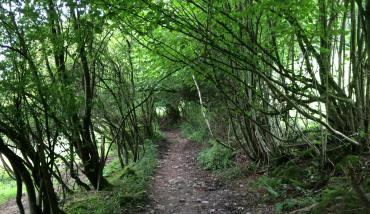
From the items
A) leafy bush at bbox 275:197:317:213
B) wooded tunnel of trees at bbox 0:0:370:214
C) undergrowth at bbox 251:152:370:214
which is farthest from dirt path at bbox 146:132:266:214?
wooded tunnel of trees at bbox 0:0:370:214

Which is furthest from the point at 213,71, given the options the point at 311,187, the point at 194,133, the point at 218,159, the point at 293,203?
the point at 194,133

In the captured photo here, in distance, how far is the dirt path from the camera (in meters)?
7.00

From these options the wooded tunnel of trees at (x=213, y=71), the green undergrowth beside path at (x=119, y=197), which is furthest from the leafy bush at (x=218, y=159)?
the green undergrowth beside path at (x=119, y=197)

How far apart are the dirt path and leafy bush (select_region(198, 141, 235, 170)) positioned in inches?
11.5

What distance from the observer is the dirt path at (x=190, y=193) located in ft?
23.0

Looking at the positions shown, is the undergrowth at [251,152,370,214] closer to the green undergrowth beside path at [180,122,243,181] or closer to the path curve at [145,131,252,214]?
the path curve at [145,131,252,214]

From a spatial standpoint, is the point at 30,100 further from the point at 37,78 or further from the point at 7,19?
the point at 7,19

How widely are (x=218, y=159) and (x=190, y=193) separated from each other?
2.61 metres

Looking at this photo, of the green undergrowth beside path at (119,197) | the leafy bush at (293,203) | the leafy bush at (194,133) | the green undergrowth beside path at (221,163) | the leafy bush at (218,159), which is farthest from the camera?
the leafy bush at (194,133)

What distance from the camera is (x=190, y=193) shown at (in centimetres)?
821

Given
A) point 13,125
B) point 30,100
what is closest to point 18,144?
point 13,125

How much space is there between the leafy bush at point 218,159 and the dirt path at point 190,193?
0.96 feet

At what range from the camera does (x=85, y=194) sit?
Answer: 8281 mm

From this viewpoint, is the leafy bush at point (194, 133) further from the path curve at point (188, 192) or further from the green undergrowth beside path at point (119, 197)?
the green undergrowth beside path at point (119, 197)
